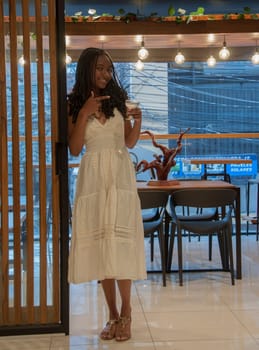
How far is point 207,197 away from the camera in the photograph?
3994 millimetres

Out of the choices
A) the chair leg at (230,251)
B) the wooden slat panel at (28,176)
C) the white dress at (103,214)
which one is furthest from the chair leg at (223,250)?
the wooden slat panel at (28,176)

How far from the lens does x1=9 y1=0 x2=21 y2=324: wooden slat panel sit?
9.10 ft

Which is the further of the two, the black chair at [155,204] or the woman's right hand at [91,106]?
the black chair at [155,204]

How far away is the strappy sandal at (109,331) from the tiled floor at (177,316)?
0.04m

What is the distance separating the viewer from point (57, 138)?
2.82 meters

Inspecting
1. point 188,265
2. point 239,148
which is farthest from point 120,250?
point 239,148

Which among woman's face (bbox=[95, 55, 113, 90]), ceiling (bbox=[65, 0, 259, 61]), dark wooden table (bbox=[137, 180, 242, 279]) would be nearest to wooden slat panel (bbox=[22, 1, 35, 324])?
woman's face (bbox=[95, 55, 113, 90])

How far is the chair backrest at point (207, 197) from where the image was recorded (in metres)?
3.99

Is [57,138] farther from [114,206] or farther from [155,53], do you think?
[155,53]

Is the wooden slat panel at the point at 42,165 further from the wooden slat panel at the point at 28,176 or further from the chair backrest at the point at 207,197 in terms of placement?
the chair backrest at the point at 207,197

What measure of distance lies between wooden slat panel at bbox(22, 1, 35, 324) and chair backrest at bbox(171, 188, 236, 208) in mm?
1517

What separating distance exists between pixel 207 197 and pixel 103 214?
1.53m

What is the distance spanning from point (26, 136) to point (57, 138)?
0.18 meters

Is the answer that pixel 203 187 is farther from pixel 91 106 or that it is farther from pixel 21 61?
pixel 21 61
